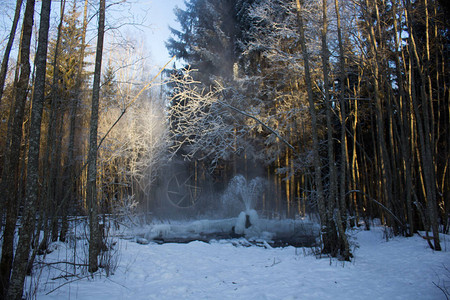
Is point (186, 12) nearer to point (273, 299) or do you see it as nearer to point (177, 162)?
point (177, 162)

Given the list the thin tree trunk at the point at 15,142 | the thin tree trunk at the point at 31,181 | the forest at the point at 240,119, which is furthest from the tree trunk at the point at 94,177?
the thin tree trunk at the point at 31,181

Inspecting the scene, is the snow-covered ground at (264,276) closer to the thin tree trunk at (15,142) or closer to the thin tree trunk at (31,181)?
the thin tree trunk at (15,142)

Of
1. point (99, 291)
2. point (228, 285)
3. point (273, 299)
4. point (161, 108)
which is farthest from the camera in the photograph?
point (161, 108)

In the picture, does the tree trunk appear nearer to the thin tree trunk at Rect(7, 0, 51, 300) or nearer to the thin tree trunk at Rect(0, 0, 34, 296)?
the thin tree trunk at Rect(0, 0, 34, 296)

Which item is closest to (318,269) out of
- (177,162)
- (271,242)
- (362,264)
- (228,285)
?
(362,264)

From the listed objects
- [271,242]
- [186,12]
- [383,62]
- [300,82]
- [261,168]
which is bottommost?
[271,242]

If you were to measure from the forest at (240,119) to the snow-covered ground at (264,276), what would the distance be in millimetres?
502

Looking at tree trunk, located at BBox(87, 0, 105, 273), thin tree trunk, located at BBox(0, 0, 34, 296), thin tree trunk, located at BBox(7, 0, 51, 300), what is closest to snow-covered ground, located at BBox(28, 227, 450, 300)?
tree trunk, located at BBox(87, 0, 105, 273)

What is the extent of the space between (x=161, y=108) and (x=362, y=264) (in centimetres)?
1352

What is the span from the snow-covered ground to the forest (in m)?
0.50

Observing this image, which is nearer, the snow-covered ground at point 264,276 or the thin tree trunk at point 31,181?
the thin tree trunk at point 31,181

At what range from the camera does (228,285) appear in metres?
4.02

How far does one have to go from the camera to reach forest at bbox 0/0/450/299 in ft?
15.8

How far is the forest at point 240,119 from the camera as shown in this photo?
4.80 m
